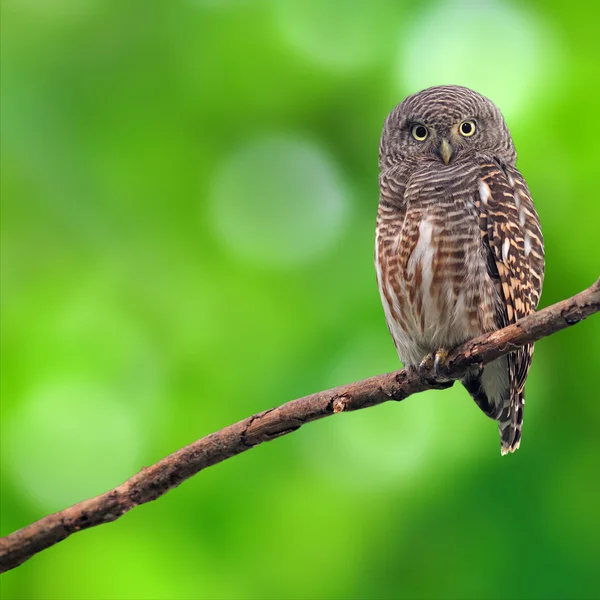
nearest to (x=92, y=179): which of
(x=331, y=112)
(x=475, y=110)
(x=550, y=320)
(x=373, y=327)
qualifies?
(x=331, y=112)

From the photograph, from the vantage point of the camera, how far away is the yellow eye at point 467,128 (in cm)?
403

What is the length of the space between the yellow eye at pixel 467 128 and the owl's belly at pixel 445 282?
0.51 meters

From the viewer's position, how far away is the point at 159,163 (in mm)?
7871

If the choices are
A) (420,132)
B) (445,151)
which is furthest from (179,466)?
(420,132)

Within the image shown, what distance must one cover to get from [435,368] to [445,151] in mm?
1111

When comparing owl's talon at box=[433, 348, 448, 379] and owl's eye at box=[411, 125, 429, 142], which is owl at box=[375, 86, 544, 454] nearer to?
owl's eye at box=[411, 125, 429, 142]

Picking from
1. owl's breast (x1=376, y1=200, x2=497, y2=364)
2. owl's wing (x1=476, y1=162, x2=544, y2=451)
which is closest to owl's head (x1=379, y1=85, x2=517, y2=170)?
owl's wing (x1=476, y1=162, x2=544, y2=451)

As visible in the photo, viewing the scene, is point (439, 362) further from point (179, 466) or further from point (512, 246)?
point (179, 466)

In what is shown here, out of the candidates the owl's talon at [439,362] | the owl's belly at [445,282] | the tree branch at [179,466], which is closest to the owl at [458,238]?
the owl's belly at [445,282]

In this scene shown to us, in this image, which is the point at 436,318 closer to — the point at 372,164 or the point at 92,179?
the point at 372,164

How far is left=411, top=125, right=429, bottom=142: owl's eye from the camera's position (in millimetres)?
4117

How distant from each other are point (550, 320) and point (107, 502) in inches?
63.0

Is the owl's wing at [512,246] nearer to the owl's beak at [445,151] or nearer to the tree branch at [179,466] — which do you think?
the owl's beak at [445,151]

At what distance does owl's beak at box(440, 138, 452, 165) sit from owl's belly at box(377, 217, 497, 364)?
339 mm
